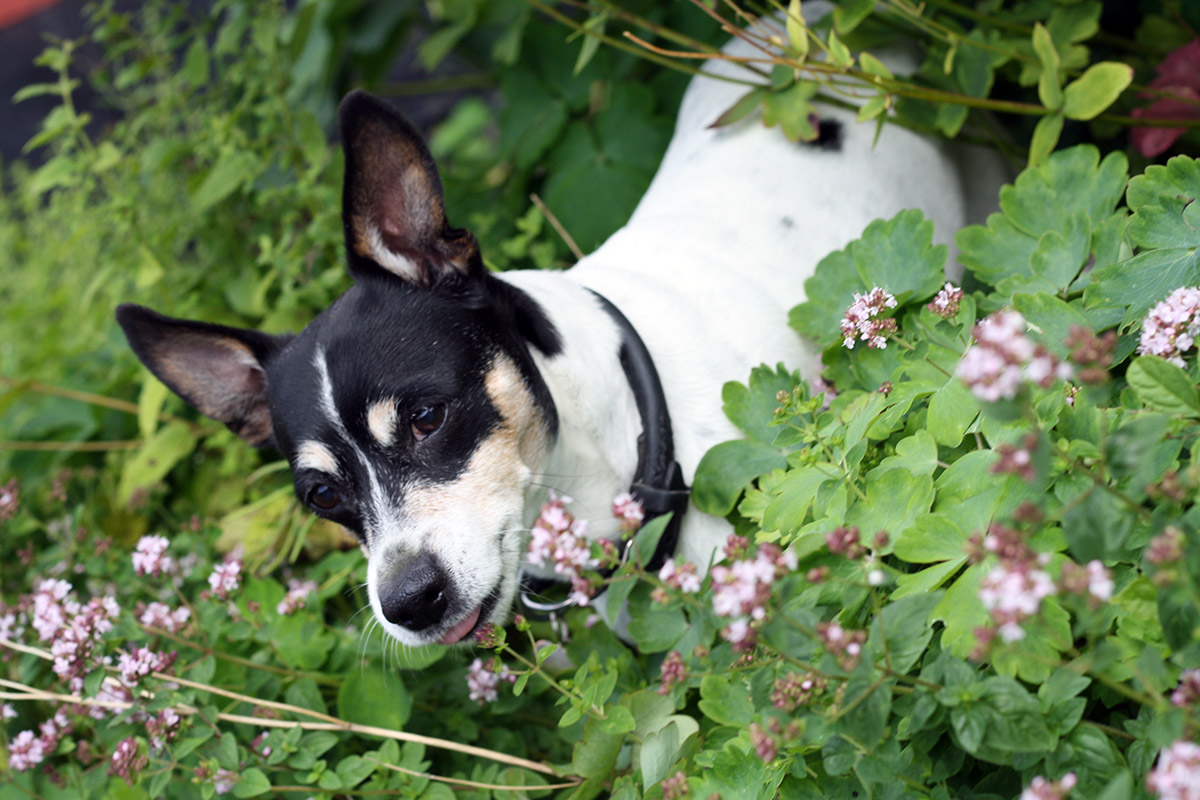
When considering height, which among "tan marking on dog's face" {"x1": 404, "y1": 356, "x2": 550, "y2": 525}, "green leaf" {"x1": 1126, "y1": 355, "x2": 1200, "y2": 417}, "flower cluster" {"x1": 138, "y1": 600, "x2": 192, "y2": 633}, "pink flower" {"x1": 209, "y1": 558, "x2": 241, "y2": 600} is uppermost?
"green leaf" {"x1": 1126, "y1": 355, "x2": 1200, "y2": 417}

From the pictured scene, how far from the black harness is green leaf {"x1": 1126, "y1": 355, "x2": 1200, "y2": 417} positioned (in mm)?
1126

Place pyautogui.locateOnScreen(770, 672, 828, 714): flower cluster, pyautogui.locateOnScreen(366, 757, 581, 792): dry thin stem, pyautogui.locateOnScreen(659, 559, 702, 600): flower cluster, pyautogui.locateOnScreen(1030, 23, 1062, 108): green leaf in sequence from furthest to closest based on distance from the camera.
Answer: pyautogui.locateOnScreen(1030, 23, 1062, 108): green leaf → pyautogui.locateOnScreen(366, 757, 581, 792): dry thin stem → pyautogui.locateOnScreen(659, 559, 702, 600): flower cluster → pyautogui.locateOnScreen(770, 672, 828, 714): flower cluster

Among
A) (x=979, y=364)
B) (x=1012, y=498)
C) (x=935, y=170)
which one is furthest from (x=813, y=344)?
(x=979, y=364)

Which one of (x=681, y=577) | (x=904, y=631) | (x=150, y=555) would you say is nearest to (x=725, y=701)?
(x=681, y=577)

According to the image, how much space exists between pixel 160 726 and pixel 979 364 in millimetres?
1720

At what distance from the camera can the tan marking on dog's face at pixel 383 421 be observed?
6.93ft

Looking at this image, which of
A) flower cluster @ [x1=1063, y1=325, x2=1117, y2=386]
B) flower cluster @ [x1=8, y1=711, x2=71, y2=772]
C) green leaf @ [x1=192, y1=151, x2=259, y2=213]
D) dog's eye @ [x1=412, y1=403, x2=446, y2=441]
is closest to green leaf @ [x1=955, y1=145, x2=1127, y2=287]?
flower cluster @ [x1=1063, y1=325, x2=1117, y2=386]

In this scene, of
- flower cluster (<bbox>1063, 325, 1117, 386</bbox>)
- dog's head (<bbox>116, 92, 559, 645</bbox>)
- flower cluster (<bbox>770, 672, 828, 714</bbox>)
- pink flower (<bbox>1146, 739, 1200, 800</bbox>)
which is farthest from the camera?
dog's head (<bbox>116, 92, 559, 645</bbox>)

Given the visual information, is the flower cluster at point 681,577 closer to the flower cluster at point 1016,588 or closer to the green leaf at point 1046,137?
the flower cluster at point 1016,588

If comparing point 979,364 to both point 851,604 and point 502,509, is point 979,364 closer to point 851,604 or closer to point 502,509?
point 851,604

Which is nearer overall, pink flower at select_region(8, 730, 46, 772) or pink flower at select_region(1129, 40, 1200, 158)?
pink flower at select_region(8, 730, 46, 772)

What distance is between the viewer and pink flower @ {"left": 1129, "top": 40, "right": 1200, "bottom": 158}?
2.54 metres

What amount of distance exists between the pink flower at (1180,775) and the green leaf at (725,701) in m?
0.69

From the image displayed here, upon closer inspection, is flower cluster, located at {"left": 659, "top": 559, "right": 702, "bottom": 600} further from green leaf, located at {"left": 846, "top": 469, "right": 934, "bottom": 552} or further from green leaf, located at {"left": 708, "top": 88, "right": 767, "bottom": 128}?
green leaf, located at {"left": 708, "top": 88, "right": 767, "bottom": 128}
